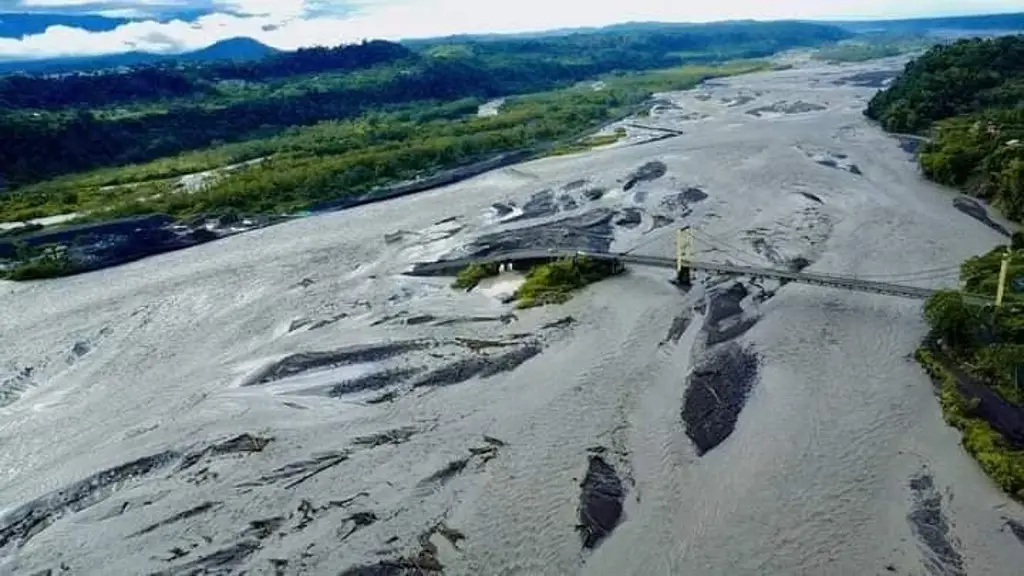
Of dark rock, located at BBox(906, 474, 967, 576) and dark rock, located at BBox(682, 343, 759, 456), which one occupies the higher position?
dark rock, located at BBox(682, 343, 759, 456)

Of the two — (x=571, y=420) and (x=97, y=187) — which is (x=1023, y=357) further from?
(x=97, y=187)

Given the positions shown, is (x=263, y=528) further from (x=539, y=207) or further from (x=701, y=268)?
(x=539, y=207)

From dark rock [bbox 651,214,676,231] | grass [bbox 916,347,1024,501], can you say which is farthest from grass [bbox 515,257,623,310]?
grass [bbox 916,347,1024,501]

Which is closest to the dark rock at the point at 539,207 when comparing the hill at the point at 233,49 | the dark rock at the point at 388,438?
the dark rock at the point at 388,438

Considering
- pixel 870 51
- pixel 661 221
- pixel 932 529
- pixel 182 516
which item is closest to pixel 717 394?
pixel 932 529

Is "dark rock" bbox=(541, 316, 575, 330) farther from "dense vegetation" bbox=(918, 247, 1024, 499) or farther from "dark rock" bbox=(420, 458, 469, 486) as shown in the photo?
"dense vegetation" bbox=(918, 247, 1024, 499)

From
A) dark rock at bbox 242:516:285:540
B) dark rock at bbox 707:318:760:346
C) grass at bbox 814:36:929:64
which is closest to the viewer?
dark rock at bbox 242:516:285:540
